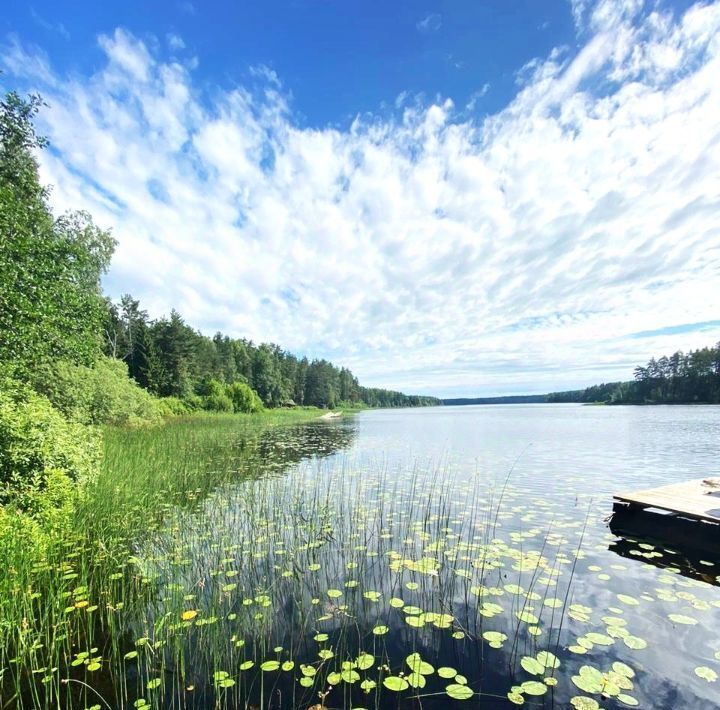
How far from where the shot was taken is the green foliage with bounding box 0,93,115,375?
32.5ft

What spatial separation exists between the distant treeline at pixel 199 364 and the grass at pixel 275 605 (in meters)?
20.4

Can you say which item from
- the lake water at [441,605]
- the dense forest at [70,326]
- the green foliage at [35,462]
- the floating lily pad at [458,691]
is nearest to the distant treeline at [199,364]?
the dense forest at [70,326]

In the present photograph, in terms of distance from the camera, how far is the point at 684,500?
28.4 feet

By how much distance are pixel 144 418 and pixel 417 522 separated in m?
25.3

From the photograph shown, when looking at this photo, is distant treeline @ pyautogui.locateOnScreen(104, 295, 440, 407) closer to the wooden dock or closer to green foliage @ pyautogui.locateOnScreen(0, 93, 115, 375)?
green foliage @ pyautogui.locateOnScreen(0, 93, 115, 375)

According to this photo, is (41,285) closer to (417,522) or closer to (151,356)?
(417,522)

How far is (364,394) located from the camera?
6535 inches

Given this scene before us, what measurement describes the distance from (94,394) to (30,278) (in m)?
12.7

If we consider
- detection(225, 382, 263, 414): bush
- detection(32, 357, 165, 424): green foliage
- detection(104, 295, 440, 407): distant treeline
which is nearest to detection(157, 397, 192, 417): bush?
detection(104, 295, 440, 407): distant treeline

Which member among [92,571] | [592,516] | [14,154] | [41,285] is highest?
[14,154]

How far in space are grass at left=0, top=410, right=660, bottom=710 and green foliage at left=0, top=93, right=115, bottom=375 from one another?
4858mm

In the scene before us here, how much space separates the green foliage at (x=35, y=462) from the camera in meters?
6.52

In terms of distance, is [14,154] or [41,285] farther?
[14,154]

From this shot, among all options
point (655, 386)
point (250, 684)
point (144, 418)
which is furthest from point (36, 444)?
point (655, 386)
